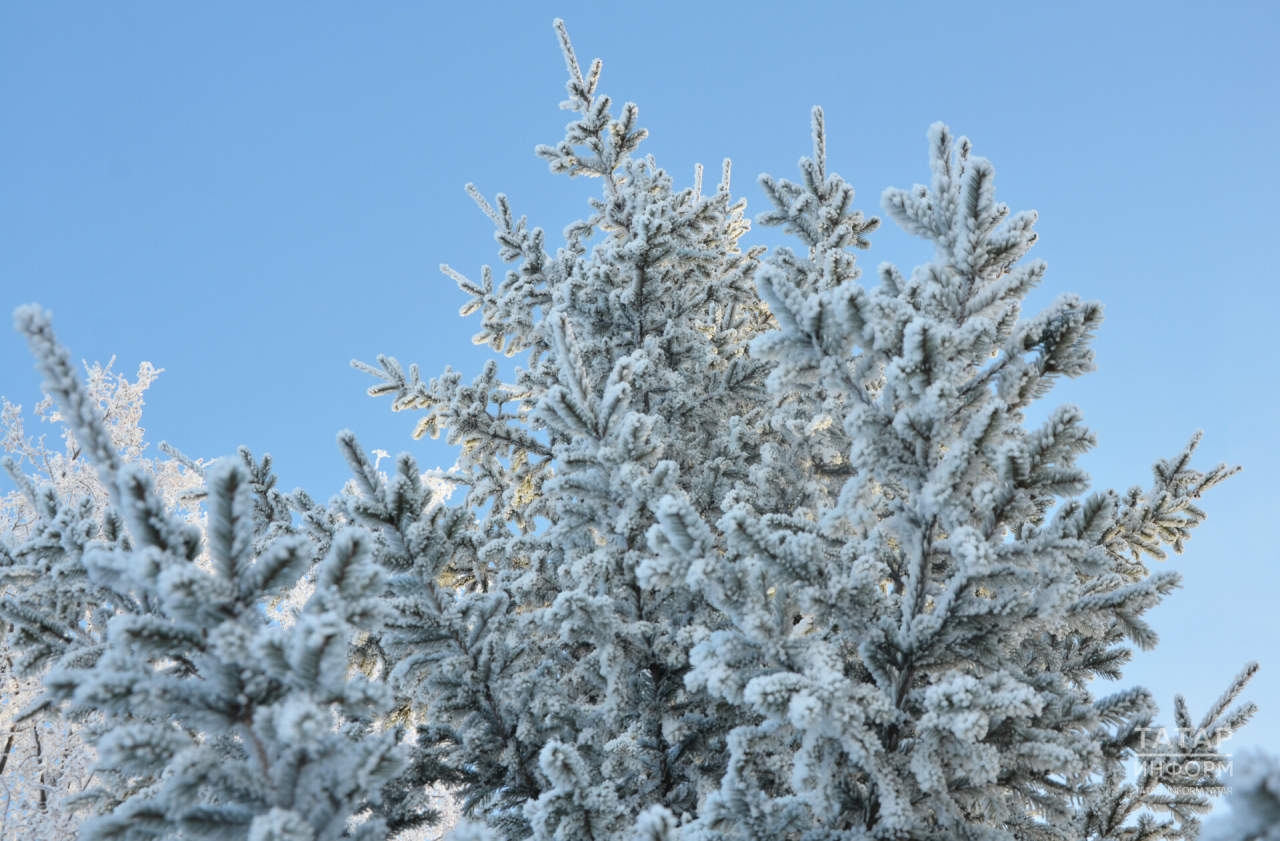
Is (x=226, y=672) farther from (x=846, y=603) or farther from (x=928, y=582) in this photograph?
(x=928, y=582)

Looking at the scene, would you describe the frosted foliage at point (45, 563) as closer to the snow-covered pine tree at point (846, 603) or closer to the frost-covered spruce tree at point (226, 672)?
the frost-covered spruce tree at point (226, 672)

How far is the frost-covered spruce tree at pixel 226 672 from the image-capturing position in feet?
6.79

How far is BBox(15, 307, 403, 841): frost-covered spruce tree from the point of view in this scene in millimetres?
2068

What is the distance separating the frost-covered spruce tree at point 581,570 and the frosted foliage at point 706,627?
1.1 inches

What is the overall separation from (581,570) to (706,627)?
818 mm

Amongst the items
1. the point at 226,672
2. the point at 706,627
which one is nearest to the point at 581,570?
the point at 706,627

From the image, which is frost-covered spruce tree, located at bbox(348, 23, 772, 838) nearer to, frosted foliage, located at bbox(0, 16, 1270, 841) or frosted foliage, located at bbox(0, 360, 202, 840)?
frosted foliage, located at bbox(0, 16, 1270, 841)

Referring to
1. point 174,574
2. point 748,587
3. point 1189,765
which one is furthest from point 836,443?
point 174,574

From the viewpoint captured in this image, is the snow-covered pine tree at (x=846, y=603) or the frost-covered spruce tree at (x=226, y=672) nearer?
the frost-covered spruce tree at (x=226, y=672)

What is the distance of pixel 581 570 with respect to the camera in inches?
175

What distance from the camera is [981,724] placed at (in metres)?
2.64

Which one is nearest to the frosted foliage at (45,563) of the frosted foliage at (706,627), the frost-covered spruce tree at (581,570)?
the frosted foliage at (706,627)

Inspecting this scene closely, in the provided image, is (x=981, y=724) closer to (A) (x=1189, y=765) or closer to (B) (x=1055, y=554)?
(B) (x=1055, y=554)

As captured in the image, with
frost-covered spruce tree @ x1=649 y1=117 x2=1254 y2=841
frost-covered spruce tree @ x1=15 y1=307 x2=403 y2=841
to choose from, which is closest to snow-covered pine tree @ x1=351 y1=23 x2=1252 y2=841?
frost-covered spruce tree @ x1=649 y1=117 x2=1254 y2=841
